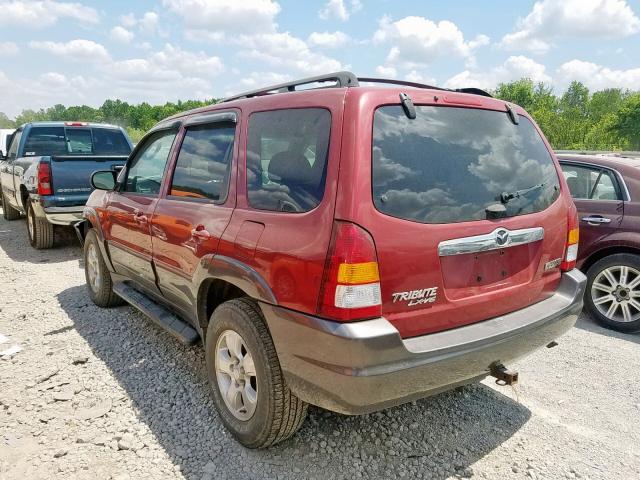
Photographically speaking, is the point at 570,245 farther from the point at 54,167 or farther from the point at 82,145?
the point at 82,145

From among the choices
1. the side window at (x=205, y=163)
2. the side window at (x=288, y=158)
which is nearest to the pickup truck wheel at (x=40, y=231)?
the side window at (x=205, y=163)

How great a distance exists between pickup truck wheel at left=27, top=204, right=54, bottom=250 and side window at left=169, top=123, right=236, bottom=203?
16.7 feet

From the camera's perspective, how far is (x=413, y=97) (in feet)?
7.36

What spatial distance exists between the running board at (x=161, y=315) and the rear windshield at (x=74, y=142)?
5.32 m

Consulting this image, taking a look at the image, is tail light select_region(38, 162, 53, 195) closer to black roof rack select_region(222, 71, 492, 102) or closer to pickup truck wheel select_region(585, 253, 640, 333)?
black roof rack select_region(222, 71, 492, 102)

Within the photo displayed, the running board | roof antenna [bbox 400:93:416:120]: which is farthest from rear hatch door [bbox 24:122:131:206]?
roof antenna [bbox 400:93:416:120]

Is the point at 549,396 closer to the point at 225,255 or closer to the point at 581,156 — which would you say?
the point at 225,255

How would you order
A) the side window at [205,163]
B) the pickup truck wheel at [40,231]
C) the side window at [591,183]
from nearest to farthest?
1. the side window at [205,163]
2. the side window at [591,183]
3. the pickup truck wheel at [40,231]

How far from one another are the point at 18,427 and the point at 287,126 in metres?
2.40

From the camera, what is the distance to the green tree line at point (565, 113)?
49969mm

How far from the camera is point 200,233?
2779 millimetres

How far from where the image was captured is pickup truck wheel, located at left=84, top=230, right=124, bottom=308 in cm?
464

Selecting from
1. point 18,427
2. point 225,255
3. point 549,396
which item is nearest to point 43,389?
point 18,427

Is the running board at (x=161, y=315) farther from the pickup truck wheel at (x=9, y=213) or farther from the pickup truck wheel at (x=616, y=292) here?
the pickup truck wheel at (x=9, y=213)
